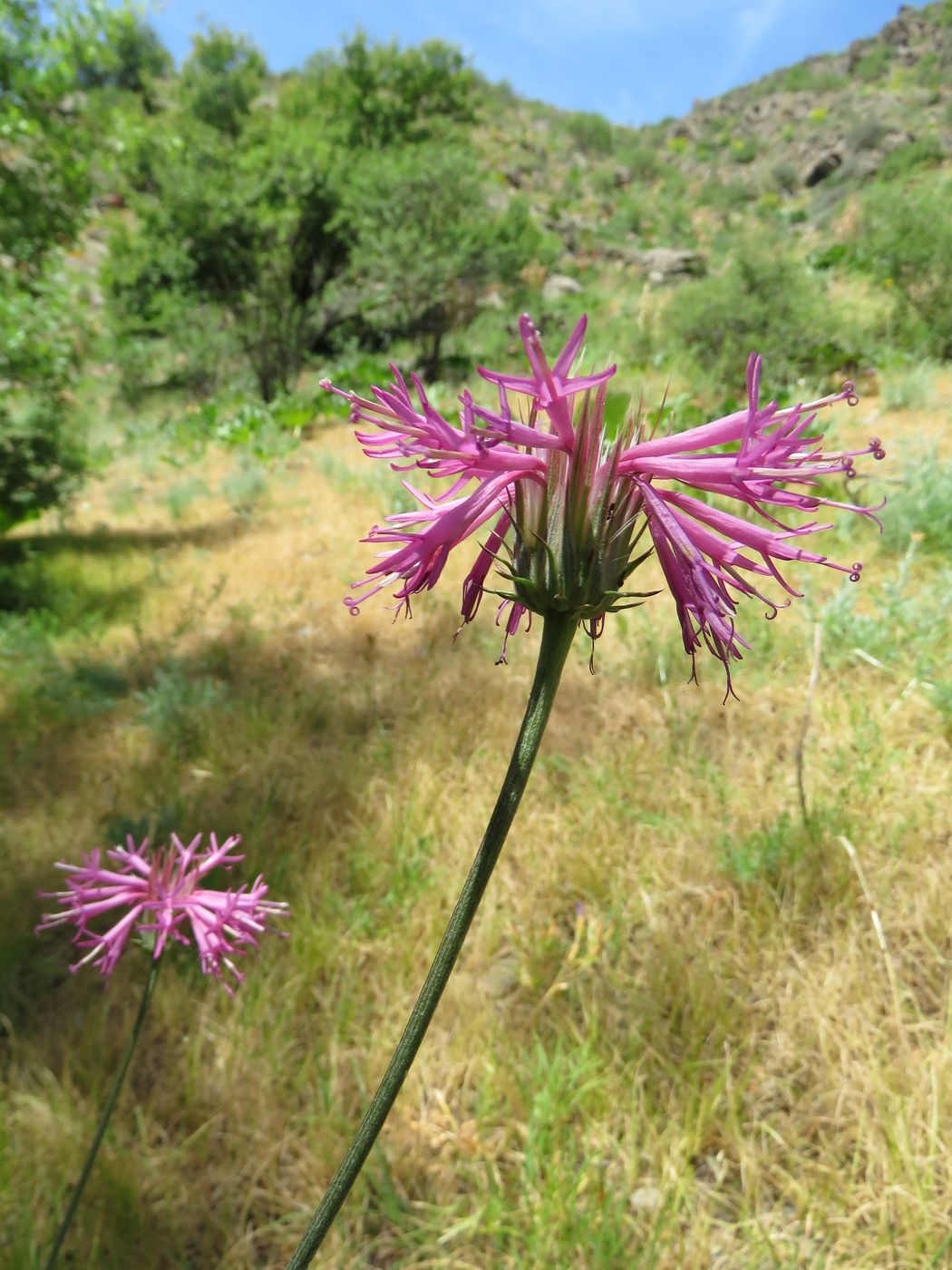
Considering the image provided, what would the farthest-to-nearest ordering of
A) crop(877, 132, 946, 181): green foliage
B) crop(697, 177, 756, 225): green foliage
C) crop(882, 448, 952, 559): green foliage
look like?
crop(697, 177, 756, 225): green foliage, crop(877, 132, 946, 181): green foliage, crop(882, 448, 952, 559): green foliage

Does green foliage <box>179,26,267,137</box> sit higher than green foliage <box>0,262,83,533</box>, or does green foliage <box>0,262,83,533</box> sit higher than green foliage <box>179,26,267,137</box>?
green foliage <box>179,26,267,137</box>

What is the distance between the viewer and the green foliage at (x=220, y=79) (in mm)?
18156

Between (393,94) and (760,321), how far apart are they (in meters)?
14.1

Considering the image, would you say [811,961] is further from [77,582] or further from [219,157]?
[219,157]

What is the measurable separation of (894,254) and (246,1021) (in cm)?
845

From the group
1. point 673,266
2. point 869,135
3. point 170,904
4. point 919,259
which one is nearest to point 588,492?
point 170,904

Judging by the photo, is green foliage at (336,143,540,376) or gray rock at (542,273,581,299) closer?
green foliage at (336,143,540,376)

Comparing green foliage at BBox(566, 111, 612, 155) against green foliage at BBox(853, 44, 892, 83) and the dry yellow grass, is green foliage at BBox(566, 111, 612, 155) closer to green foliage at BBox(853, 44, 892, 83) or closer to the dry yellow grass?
green foliage at BBox(853, 44, 892, 83)

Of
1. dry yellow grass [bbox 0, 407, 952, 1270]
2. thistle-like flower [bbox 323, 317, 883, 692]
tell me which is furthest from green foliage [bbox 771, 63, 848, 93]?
thistle-like flower [bbox 323, 317, 883, 692]

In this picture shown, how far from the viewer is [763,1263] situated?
133 centimetres

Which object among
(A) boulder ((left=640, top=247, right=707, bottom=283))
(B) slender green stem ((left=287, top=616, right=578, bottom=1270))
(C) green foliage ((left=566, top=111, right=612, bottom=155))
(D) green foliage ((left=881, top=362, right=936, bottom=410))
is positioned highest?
(C) green foliage ((left=566, top=111, right=612, bottom=155))

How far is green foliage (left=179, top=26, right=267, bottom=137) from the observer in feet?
59.6

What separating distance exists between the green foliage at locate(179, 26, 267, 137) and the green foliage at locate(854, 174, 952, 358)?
1685 centimetres

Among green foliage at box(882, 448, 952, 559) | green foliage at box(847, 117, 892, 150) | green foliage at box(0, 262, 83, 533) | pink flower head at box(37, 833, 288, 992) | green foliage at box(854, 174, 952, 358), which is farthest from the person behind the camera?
green foliage at box(847, 117, 892, 150)
